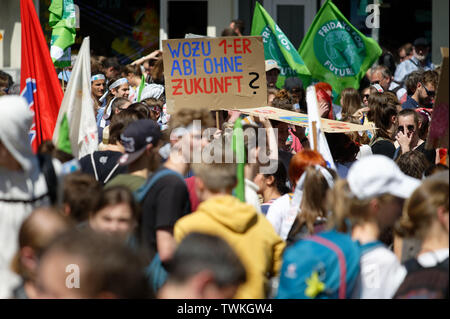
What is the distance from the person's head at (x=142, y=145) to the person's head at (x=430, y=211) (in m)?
1.68

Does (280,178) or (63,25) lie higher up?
(63,25)

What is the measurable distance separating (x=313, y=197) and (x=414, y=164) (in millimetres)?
1230

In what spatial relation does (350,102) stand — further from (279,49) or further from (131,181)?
(131,181)

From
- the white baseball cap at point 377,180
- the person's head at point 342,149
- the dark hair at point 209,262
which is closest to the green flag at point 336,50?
the person's head at point 342,149

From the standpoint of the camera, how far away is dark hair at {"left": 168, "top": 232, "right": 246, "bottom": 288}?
2596 millimetres

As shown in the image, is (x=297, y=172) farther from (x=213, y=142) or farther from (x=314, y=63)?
(x=314, y=63)

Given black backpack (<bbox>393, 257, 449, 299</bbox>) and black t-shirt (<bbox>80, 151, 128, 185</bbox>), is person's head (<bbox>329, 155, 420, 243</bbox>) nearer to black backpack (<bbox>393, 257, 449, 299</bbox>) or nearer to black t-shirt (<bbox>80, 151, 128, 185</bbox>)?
black backpack (<bbox>393, 257, 449, 299</bbox>)

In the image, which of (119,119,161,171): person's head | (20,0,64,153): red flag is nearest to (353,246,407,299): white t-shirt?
(119,119,161,171): person's head

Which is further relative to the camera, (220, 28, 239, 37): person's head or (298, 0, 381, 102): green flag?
(220, 28, 239, 37): person's head

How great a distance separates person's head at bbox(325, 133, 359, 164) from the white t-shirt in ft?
9.23

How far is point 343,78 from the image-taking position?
10906mm

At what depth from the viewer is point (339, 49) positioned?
10.9 metres

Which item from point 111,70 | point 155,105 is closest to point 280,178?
point 155,105
